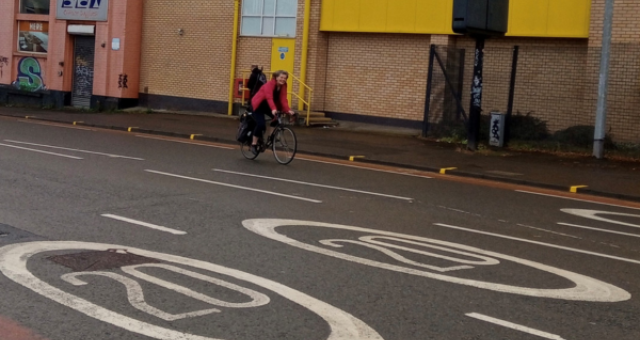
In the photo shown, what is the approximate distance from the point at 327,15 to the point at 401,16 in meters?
2.59

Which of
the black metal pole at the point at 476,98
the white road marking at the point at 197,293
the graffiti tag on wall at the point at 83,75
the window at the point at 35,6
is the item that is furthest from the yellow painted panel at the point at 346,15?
the white road marking at the point at 197,293

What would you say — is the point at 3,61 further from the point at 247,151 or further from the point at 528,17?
the point at 528,17

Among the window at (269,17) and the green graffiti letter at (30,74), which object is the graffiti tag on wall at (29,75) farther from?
the window at (269,17)

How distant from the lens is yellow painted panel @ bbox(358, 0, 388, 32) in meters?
23.6

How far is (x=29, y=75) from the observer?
32.1m

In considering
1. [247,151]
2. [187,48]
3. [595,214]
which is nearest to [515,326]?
[595,214]

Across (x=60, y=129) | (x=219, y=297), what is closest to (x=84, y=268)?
(x=219, y=297)

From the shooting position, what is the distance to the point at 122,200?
10.3 metres

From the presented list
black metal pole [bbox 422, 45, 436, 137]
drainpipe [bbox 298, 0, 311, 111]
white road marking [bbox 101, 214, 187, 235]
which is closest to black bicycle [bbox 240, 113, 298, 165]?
white road marking [bbox 101, 214, 187, 235]

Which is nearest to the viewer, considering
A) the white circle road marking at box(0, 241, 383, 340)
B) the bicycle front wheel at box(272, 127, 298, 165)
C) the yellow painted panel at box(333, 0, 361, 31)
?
the white circle road marking at box(0, 241, 383, 340)

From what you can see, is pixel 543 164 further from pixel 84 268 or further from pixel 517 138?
pixel 84 268

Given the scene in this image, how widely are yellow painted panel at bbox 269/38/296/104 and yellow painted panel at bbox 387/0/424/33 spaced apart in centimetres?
354

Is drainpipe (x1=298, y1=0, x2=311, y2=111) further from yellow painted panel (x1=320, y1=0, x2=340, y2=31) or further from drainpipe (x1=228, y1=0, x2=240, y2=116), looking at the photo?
drainpipe (x1=228, y1=0, x2=240, y2=116)

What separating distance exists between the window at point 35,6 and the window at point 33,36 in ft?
1.48
